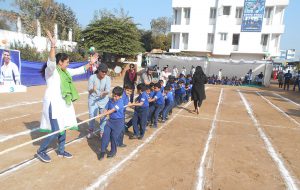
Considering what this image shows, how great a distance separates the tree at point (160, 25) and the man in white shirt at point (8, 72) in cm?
5186

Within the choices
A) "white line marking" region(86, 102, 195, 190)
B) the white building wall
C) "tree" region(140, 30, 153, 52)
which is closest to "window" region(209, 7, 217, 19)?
"tree" region(140, 30, 153, 52)

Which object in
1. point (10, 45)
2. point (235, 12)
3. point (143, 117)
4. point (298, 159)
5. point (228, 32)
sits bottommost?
point (298, 159)

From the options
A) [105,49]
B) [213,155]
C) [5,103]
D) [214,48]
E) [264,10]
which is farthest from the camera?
[214,48]

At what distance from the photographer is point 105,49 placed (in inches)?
1078

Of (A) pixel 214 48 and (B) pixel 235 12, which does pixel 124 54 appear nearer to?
(A) pixel 214 48

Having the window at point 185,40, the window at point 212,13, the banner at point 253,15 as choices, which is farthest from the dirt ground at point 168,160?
the window at point 212,13

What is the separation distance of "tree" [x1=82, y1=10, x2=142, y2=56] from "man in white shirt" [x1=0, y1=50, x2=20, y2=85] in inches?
541

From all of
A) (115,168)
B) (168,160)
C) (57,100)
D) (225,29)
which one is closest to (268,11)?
(225,29)

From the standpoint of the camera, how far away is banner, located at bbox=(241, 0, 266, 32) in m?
36.9

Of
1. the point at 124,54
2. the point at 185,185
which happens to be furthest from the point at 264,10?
the point at 185,185

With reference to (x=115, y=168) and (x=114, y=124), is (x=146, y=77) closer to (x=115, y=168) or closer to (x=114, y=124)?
(x=114, y=124)

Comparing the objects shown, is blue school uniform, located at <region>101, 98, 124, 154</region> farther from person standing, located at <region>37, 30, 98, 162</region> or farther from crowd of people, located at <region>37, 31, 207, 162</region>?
person standing, located at <region>37, 30, 98, 162</region>

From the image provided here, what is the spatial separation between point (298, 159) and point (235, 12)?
36.4 m

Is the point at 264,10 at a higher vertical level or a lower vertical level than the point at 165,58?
higher
